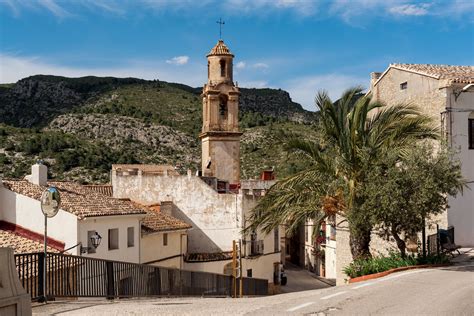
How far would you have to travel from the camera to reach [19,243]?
24391mm

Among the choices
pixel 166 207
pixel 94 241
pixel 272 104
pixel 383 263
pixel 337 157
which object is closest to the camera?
pixel 383 263

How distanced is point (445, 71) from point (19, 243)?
18.9 m

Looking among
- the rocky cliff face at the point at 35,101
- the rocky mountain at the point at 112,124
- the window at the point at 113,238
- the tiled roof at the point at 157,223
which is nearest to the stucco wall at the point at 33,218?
the window at the point at 113,238

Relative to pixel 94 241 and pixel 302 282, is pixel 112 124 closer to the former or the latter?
pixel 302 282

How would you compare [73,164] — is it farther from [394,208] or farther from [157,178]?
[394,208]

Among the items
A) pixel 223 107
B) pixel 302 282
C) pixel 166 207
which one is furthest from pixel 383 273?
pixel 302 282

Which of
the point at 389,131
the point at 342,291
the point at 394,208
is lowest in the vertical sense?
the point at 342,291

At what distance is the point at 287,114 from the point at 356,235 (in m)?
110

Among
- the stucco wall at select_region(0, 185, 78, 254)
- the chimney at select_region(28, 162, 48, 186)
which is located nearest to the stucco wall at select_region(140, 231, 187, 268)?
the chimney at select_region(28, 162, 48, 186)

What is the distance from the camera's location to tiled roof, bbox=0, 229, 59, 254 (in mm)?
23581

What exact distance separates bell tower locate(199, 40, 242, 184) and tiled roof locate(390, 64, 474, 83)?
19791 millimetres

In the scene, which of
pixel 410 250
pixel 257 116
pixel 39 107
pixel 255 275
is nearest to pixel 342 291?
pixel 410 250

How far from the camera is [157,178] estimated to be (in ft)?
143

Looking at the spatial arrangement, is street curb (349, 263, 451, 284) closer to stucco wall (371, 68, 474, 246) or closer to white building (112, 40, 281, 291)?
stucco wall (371, 68, 474, 246)
